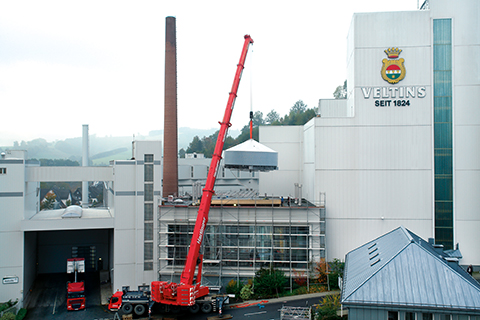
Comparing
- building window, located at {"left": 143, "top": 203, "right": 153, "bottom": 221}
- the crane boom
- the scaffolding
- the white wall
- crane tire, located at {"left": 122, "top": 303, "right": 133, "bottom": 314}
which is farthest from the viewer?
the white wall

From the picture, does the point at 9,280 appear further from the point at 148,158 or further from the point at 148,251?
the point at 148,158

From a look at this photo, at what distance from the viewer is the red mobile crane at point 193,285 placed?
21594 mm

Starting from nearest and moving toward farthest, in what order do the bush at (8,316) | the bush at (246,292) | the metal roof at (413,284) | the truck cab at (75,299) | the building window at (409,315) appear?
the metal roof at (413,284), the building window at (409,315), the bush at (8,316), the truck cab at (75,299), the bush at (246,292)

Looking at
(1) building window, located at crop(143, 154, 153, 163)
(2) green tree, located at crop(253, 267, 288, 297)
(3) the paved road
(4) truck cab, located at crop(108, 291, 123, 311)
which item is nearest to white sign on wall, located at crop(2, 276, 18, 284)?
(3) the paved road

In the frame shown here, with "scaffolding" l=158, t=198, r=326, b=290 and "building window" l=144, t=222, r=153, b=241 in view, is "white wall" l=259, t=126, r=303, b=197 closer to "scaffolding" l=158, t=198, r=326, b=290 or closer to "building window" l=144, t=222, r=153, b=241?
"scaffolding" l=158, t=198, r=326, b=290

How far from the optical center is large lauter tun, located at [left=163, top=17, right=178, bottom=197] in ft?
123

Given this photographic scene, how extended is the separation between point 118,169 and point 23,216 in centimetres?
720

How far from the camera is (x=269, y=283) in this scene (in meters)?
26.4

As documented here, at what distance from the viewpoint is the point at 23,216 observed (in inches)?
1052

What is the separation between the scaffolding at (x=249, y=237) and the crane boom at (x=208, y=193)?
583cm

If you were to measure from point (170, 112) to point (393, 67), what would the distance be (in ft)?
67.8

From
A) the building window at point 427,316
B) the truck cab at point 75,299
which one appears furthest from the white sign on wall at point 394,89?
the truck cab at point 75,299

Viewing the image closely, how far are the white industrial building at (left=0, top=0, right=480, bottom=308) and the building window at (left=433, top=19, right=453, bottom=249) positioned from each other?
0.26 ft

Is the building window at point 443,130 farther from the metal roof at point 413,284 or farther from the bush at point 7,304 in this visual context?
the bush at point 7,304
